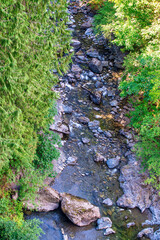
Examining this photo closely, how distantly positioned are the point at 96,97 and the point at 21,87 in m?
10.1

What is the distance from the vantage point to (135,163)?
13.0 m

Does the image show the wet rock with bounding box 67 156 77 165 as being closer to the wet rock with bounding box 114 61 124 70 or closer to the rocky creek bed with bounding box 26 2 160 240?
the rocky creek bed with bounding box 26 2 160 240

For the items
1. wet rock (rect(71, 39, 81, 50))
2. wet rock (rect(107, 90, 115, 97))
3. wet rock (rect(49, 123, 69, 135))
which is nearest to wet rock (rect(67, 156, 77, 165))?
wet rock (rect(49, 123, 69, 135))

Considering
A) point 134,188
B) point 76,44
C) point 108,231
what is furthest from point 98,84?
point 108,231

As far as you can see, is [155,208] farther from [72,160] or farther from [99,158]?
[72,160]

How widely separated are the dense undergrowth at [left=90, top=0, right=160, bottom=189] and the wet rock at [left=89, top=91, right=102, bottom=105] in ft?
7.34

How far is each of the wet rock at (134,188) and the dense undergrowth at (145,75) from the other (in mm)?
526

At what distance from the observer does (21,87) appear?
22.2ft

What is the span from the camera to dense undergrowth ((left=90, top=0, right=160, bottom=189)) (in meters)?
10.9

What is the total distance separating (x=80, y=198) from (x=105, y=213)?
4.44ft

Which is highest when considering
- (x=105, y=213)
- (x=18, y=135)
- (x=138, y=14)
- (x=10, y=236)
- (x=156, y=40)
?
(x=138, y=14)

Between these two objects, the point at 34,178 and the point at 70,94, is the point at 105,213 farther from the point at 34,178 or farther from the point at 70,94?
the point at 70,94

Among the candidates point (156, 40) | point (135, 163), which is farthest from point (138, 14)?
point (135, 163)

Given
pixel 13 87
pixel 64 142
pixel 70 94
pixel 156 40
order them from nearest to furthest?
pixel 13 87
pixel 156 40
pixel 64 142
pixel 70 94
